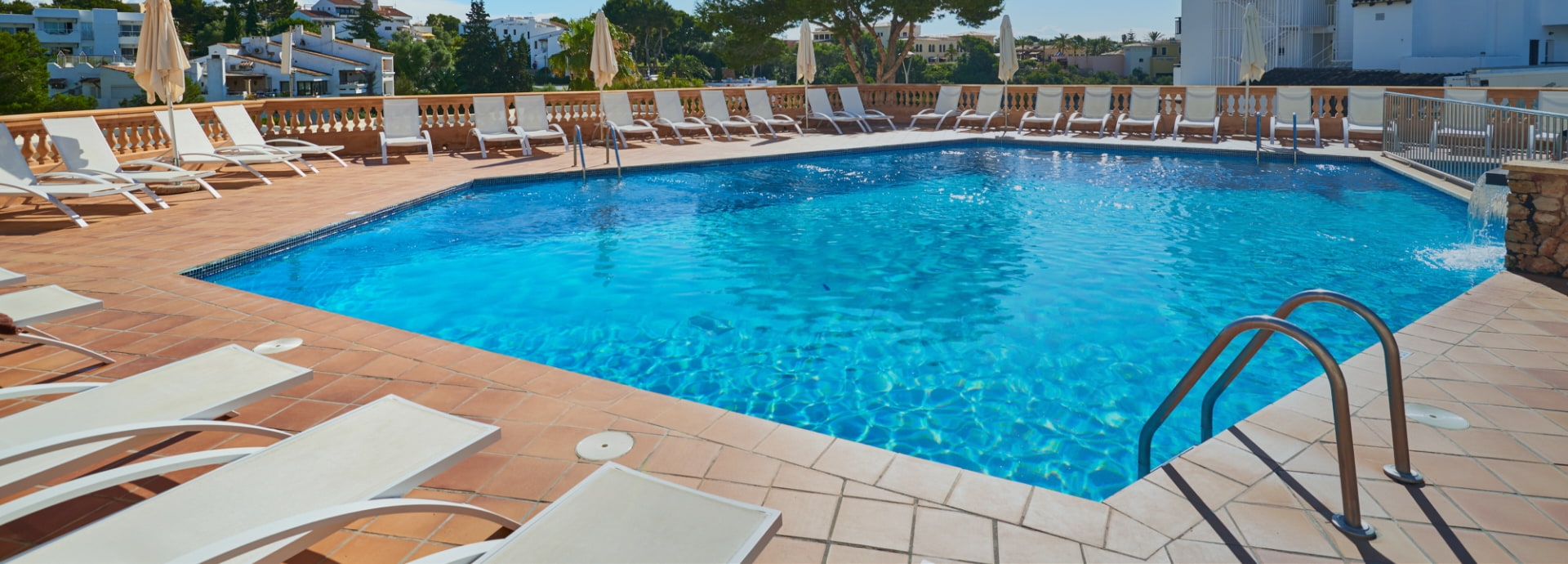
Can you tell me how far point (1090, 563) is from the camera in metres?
2.55

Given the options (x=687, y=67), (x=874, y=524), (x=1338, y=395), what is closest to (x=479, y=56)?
(x=687, y=67)

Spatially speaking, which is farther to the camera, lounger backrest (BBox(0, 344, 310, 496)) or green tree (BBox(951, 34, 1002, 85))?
green tree (BBox(951, 34, 1002, 85))

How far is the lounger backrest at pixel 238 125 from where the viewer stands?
11.2 m

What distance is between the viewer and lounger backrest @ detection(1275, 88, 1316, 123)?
14.4 metres

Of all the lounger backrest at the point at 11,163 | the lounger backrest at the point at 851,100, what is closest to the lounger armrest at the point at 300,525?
the lounger backrest at the point at 11,163

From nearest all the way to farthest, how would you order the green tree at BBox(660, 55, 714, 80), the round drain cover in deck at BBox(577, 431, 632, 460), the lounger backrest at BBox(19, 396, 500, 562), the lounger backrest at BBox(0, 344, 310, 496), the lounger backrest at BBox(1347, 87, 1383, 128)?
the lounger backrest at BBox(19, 396, 500, 562) → the lounger backrest at BBox(0, 344, 310, 496) → the round drain cover in deck at BBox(577, 431, 632, 460) → the lounger backrest at BBox(1347, 87, 1383, 128) → the green tree at BBox(660, 55, 714, 80)

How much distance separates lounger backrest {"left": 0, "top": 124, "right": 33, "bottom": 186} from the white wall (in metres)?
33.0

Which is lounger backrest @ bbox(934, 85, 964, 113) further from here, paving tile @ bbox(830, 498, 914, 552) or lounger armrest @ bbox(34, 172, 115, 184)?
paving tile @ bbox(830, 498, 914, 552)

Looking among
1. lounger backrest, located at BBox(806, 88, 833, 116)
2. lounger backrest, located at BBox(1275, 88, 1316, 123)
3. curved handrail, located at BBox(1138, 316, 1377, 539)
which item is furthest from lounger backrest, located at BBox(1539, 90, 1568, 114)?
curved handrail, located at BBox(1138, 316, 1377, 539)

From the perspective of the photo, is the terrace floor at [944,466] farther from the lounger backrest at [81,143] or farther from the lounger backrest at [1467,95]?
the lounger backrest at [1467,95]

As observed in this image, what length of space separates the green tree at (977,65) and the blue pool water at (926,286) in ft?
191

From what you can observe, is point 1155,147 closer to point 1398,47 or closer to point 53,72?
point 1398,47

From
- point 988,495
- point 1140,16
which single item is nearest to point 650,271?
point 988,495

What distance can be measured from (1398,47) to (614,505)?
109ft
